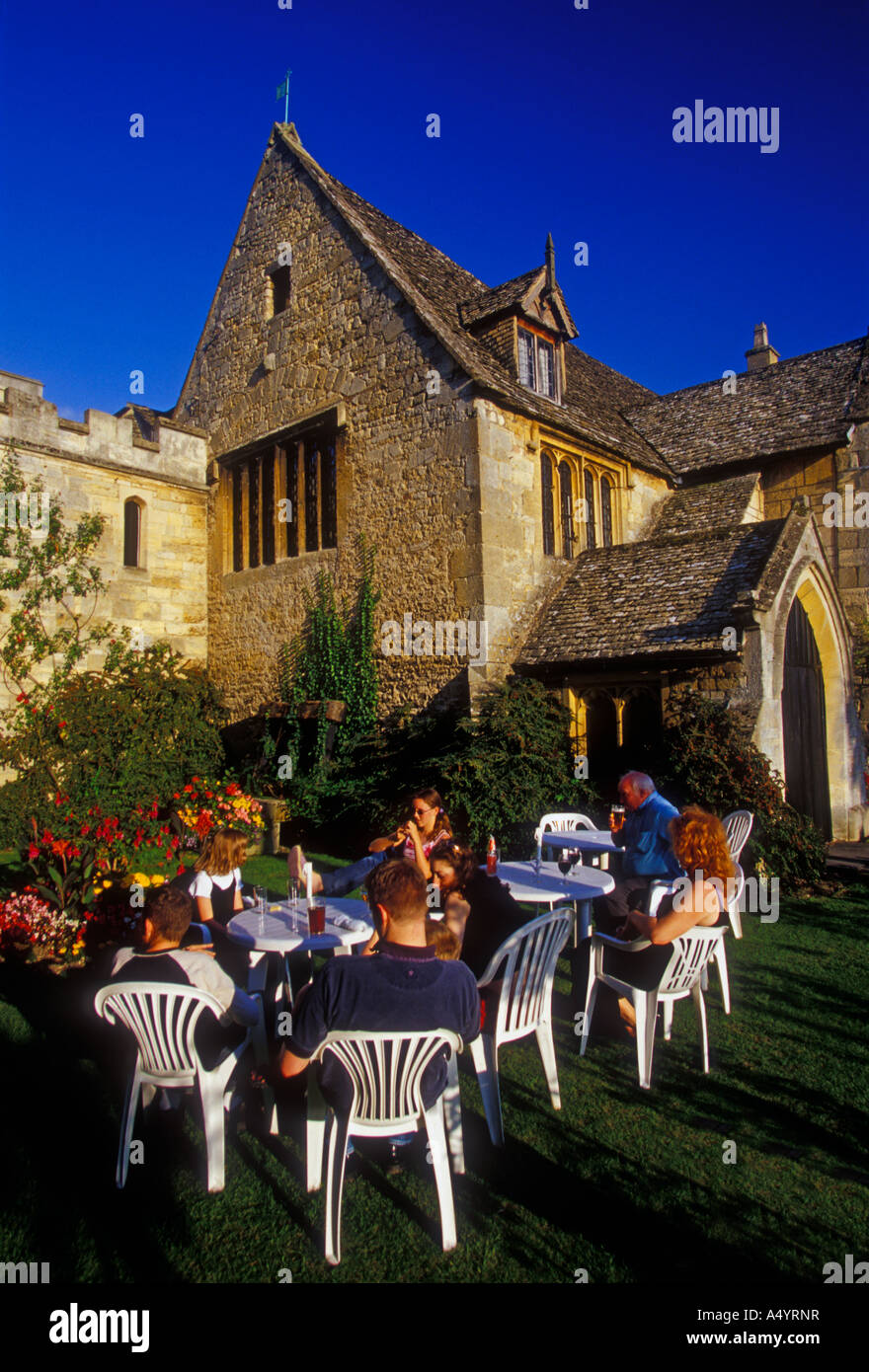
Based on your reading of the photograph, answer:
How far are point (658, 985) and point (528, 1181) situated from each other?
1.34 m

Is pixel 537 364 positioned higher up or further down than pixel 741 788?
higher up

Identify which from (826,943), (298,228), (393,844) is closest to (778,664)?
(826,943)

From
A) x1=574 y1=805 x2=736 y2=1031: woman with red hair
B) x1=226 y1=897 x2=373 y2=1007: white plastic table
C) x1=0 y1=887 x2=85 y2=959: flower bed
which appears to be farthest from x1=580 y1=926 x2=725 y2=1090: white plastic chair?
x1=0 y1=887 x2=85 y2=959: flower bed

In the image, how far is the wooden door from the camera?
10594 mm

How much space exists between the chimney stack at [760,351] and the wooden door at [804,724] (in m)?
11.1

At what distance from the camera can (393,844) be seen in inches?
218

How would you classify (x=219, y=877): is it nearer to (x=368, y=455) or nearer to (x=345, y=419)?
(x=368, y=455)

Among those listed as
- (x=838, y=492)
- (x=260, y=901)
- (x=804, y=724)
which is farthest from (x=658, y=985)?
(x=838, y=492)

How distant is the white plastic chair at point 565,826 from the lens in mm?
7310

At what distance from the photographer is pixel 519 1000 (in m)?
4.07

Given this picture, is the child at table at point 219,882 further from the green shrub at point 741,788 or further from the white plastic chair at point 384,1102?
the green shrub at point 741,788

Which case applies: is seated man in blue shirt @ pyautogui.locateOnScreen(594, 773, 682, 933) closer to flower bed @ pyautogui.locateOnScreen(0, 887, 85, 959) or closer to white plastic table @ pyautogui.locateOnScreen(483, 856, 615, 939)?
white plastic table @ pyautogui.locateOnScreen(483, 856, 615, 939)
